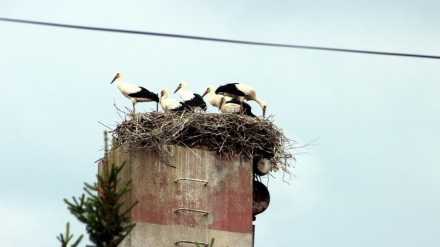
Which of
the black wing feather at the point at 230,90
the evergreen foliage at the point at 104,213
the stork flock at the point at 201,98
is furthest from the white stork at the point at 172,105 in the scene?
the evergreen foliage at the point at 104,213

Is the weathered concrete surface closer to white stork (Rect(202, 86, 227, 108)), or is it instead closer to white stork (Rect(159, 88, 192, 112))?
white stork (Rect(159, 88, 192, 112))

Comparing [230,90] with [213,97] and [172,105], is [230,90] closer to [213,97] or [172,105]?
[213,97]

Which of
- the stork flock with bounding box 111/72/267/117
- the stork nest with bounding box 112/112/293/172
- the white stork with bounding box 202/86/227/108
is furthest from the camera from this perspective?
the white stork with bounding box 202/86/227/108

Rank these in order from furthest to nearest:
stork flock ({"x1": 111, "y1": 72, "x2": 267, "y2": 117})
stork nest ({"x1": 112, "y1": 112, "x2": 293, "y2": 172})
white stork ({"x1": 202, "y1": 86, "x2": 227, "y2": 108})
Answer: white stork ({"x1": 202, "y1": 86, "x2": 227, "y2": 108}), stork flock ({"x1": 111, "y1": 72, "x2": 267, "y2": 117}), stork nest ({"x1": 112, "y1": 112, "x2": 293, "y2": 172})

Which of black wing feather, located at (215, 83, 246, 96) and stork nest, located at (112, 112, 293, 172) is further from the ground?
black wing feather, located at (215, 83, 246, 96)

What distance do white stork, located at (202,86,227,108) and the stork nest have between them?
5.74ft

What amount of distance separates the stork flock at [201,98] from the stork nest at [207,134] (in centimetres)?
63

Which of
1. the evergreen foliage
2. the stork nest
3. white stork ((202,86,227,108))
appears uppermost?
white stork ((202,86,227,108))

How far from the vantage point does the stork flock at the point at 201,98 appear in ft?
88.3

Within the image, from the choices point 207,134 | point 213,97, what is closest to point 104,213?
point 207,134

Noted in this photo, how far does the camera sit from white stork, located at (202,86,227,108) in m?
28.2

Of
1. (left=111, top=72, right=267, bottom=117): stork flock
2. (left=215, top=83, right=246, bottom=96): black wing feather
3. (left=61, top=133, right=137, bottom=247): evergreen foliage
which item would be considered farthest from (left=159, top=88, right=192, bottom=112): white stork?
(left=61, top=133, right=137, bottom=247): evergreen foliage

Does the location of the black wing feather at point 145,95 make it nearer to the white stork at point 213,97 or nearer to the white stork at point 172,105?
the white stork at point 172,105

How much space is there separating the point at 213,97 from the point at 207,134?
7.79 feet
